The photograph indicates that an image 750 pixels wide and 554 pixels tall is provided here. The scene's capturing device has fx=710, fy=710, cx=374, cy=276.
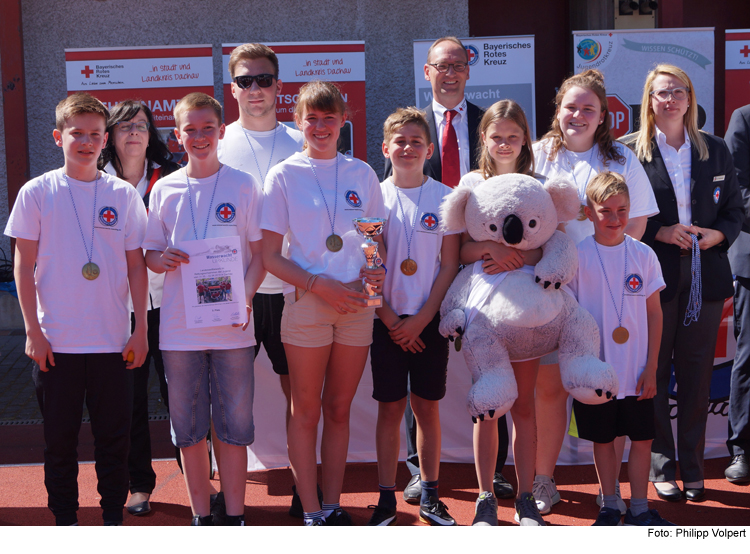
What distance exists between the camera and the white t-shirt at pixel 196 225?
2.96 meters

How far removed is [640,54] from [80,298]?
655 cm

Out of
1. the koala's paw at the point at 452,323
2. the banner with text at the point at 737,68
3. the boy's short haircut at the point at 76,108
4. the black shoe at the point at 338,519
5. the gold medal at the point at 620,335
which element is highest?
the banner with text at the point at 737,68

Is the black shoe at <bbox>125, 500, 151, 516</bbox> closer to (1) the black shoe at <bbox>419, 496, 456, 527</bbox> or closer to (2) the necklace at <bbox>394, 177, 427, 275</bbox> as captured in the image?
(1) the black shoe at <bbox>419, 496, 456, 527</bbox>

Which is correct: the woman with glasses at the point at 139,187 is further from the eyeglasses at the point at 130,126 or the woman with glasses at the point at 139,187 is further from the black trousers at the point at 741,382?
the black trousers at the point at 741,382

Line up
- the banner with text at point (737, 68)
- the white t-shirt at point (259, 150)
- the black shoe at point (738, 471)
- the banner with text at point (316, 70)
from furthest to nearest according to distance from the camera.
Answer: the banner with text at point (737, 68)
the banner with text at point (316, 70)
the black shoe at point (738, 471)
the white t-shirt at point (259, 150)

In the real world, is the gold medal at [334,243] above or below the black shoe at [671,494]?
above

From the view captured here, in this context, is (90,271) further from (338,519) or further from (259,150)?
(338,519)

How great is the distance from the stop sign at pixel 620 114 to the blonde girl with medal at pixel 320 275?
5.30m

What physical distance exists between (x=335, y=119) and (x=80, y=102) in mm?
1087

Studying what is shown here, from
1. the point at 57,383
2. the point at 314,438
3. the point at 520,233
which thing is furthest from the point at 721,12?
the point at 57,383

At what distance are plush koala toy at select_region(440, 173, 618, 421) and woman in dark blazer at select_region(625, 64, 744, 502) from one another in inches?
33.8

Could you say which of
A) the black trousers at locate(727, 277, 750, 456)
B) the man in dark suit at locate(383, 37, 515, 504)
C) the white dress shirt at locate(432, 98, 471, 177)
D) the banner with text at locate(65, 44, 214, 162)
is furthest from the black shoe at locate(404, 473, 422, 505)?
the banner with text at locate(65, 44, 214, 162)

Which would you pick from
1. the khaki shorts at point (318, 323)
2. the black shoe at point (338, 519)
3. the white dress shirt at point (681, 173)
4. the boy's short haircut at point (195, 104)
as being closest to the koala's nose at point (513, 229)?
the khaki shorts at point (318, 323)

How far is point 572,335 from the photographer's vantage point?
3.01 meters
